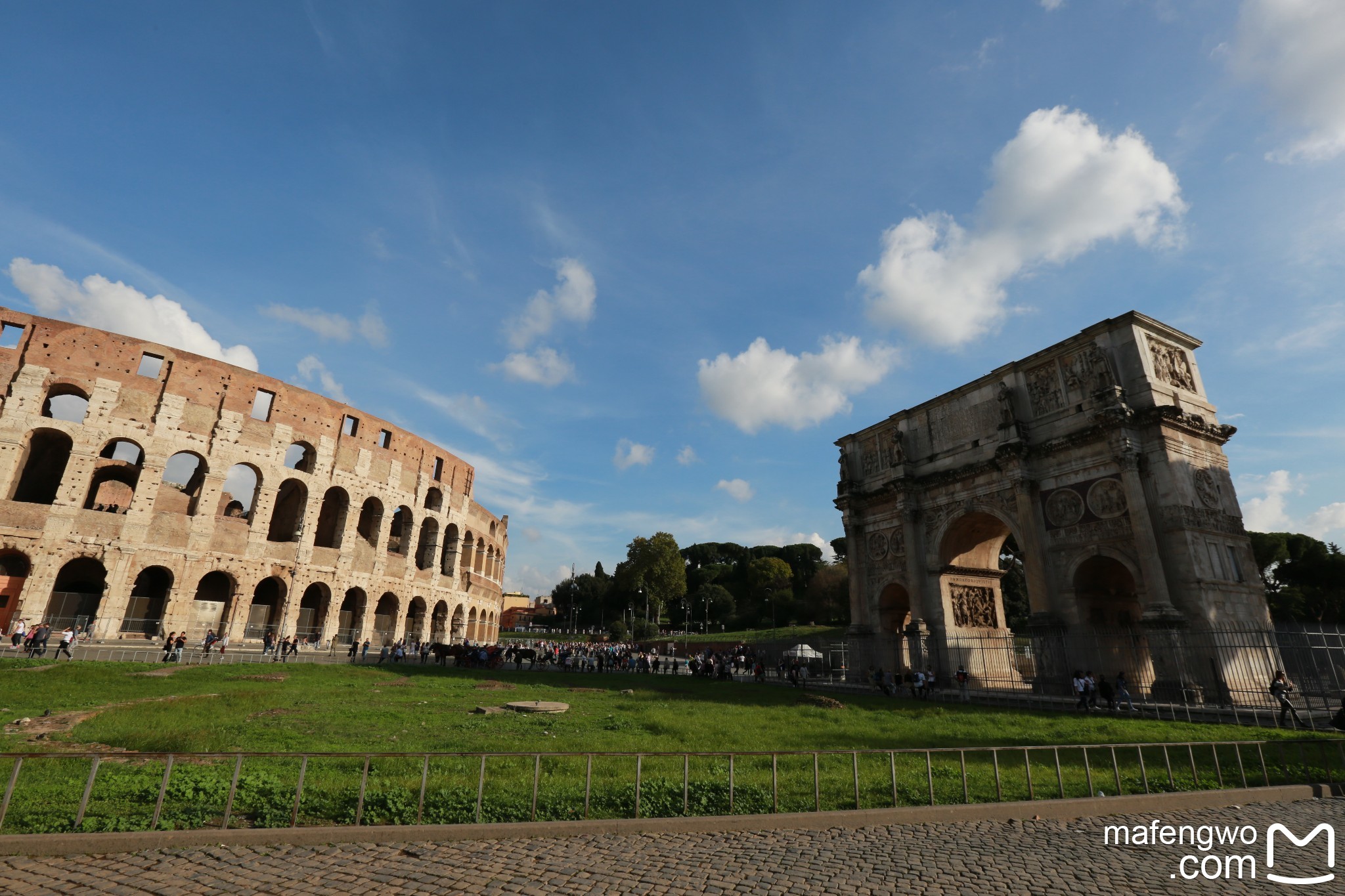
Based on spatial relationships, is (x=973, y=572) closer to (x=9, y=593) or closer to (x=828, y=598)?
(x=828, y=598)

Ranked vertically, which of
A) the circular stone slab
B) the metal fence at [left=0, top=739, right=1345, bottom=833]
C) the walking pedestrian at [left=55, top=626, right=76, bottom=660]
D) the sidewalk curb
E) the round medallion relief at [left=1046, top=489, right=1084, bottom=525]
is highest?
the round medallion relief at [left=1046, top=489, right=1084, bottom=525]

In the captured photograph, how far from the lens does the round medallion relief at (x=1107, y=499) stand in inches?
815

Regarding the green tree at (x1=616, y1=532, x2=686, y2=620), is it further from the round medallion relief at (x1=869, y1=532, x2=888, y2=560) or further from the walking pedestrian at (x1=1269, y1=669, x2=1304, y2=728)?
the walking pedestrian at (x1=1269, y1=669, x2=1304, y2=728)

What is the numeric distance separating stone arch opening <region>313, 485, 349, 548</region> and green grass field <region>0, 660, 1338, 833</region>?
63.7ft

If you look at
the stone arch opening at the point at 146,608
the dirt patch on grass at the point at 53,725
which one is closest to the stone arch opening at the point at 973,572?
the dirt patch on grass at the point at 53,725

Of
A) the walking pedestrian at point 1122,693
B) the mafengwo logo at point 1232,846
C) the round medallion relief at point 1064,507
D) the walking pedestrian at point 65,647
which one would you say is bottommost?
the mafengwo logo at point 1232,846

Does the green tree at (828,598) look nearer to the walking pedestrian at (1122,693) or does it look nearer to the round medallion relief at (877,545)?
the round medallion relief at (877,545)

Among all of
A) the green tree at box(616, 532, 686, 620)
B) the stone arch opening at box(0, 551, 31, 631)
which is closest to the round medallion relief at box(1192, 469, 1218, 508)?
the stone arch opening at box(0, 551, 31, 631)

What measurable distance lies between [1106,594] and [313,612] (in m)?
38.0

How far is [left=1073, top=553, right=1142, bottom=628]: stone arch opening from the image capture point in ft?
73.2

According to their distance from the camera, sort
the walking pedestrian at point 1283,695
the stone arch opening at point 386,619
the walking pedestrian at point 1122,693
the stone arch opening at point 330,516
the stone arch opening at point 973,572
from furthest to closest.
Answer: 1. the stone arch opening at point 386,619
2. the stone arch opening at point 330,516
3. the stone arch opening at point 973,572
4. the walking pedestrian at point 1122,693
5. the walking pedestrian at point 1283,695

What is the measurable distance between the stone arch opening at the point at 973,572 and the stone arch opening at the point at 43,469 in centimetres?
4150

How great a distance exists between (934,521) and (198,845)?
26070 millimetres

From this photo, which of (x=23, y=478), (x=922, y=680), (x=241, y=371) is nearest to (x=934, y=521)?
(x=922, y=680)
